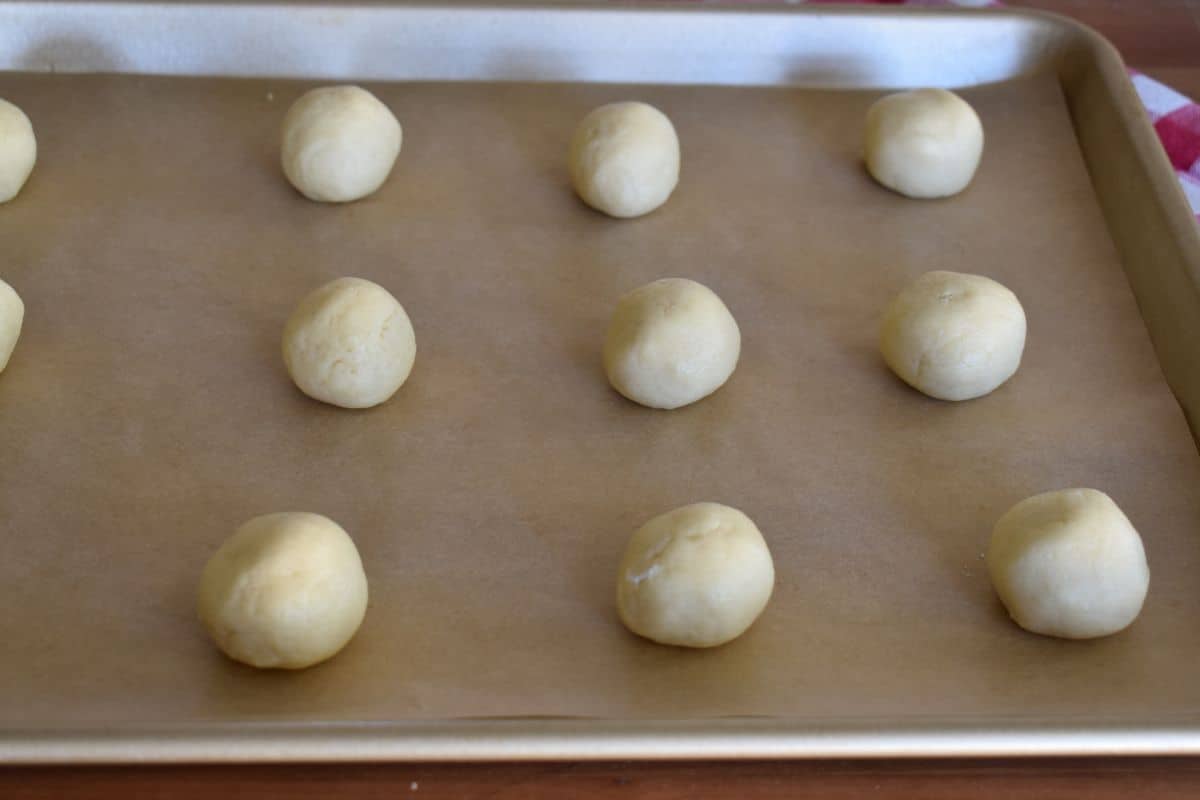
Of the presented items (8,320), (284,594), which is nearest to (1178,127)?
(284,594)

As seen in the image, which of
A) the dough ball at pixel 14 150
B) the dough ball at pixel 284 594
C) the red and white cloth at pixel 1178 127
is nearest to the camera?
the dough ball at pixel 284 594

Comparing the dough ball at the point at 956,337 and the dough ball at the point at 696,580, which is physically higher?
the dough ball at the point at 956,337

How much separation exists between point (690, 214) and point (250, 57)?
0.86m

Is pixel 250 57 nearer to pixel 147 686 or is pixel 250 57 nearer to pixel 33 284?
pixel 33 284

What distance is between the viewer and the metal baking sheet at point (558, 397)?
1485mm

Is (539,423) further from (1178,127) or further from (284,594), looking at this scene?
(1178,127)

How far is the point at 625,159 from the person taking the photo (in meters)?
2.03

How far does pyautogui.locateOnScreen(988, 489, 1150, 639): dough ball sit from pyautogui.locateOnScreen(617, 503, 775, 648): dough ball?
31 cm

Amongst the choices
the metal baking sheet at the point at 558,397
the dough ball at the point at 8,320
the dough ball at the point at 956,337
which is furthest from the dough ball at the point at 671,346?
the dough ball at the point at 8,320

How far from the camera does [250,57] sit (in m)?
2.28

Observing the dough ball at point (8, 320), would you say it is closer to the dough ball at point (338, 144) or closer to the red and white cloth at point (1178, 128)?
the dough ball at point (338, 144)

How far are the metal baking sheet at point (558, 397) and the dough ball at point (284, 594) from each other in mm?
47

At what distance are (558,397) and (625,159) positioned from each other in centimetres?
43

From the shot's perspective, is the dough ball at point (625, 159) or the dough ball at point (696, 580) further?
the dough ball at point (625, 159)
